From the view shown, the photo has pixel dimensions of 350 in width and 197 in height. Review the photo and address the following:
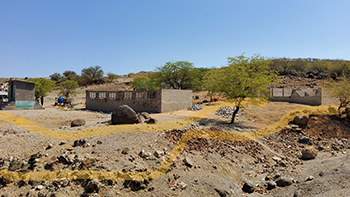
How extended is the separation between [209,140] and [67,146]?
5949mm

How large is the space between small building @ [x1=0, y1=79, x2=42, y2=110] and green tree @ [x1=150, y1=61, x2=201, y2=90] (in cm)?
1693

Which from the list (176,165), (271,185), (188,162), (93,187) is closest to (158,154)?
(176,165)

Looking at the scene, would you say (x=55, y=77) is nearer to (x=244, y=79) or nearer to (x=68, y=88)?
(x=68, y=88)

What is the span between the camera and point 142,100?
63.3ft

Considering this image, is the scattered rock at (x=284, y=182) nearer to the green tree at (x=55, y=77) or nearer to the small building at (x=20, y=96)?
the small building at (x=20, y=96)

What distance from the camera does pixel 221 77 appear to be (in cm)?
1459

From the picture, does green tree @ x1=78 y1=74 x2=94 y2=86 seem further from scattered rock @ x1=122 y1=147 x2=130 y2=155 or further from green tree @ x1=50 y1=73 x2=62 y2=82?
scattered rock @ x1=122 y1=147 x2=130 y2=155

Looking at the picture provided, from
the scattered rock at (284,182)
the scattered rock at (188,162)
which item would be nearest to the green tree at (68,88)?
the scattered rock at (188,162)

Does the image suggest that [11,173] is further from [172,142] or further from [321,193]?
[321,193]

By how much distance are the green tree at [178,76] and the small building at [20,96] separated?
1693 cm

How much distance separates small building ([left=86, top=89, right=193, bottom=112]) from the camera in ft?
61.0

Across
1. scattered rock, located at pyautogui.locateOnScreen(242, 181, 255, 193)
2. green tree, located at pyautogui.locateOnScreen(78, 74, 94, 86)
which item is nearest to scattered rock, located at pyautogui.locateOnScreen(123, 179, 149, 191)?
scattered rock, located at pyautogui.locateOnScreen(242, 181, 255, 193)

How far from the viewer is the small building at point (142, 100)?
18583 mm

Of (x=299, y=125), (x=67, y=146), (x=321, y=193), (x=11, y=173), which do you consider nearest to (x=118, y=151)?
(x=67, y=146)
